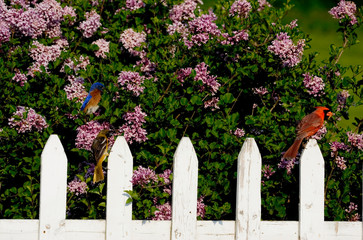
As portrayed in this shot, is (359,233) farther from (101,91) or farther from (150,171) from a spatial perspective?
(101,91)

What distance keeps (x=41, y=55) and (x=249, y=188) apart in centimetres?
207

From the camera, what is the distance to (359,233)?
12.8 feet

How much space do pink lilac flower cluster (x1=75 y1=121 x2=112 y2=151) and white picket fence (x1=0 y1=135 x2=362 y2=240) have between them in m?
0.31

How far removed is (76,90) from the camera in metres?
4.38

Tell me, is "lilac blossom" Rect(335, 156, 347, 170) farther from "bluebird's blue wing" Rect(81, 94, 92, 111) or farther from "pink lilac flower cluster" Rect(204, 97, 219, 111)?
"bluebird's blue wing" Rect(81, 94, 92, 111)

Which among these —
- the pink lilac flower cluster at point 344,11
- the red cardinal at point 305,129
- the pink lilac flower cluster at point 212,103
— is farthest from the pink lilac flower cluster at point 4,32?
the pink lilac flower cluster at point 344,11

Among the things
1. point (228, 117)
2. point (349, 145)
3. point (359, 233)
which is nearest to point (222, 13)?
point (228, 117)

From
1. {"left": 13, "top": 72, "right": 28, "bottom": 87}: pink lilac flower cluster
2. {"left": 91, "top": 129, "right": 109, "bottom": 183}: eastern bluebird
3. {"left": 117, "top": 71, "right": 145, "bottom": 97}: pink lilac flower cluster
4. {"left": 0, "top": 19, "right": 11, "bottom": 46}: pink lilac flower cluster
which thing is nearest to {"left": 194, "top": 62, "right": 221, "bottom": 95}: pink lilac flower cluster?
{"left": 117, "top": 71, "right": 145, "bottom": 97}: pink lilac flower cluster

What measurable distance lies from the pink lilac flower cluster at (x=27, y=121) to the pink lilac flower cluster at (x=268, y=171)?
1661 millimetres

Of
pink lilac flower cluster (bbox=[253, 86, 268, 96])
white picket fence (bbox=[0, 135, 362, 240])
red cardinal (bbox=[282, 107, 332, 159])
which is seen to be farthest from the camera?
pink lilac flower cluster (bbox=[253, 86, 268, 96])

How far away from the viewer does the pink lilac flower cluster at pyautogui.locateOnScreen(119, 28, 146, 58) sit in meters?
4.70

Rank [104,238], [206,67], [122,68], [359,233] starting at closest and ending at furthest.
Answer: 1. [104,238]
2. [359,233]
3. [206,67]
4. [122,68]

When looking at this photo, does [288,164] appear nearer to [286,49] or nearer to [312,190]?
[312,190]

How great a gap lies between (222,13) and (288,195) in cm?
175
